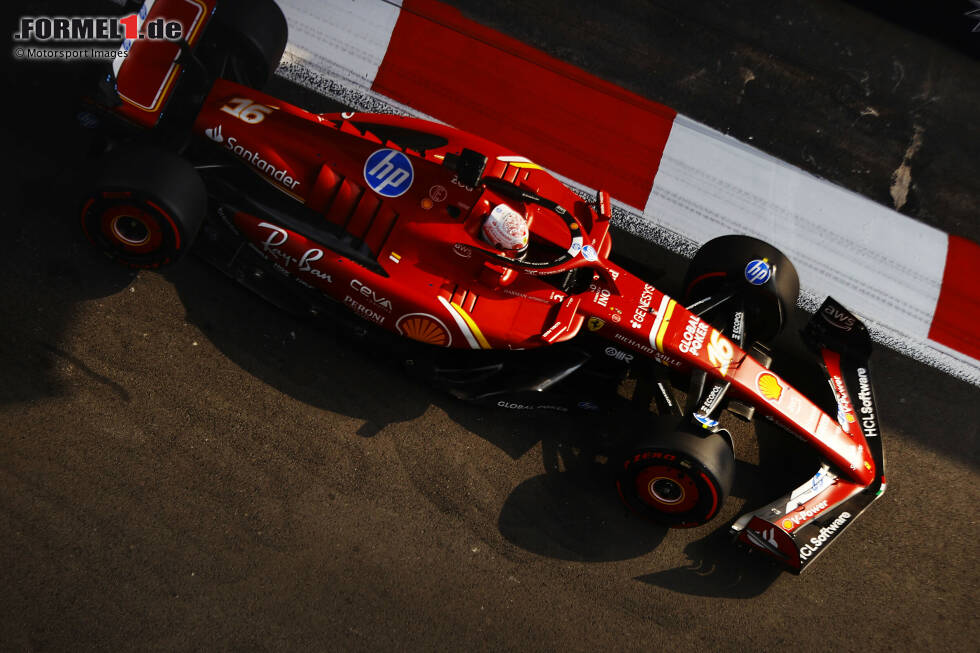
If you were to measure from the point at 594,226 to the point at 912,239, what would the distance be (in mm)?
3228

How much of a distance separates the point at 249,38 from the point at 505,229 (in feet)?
7.15

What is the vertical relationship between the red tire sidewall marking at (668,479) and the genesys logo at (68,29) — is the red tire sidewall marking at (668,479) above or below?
below

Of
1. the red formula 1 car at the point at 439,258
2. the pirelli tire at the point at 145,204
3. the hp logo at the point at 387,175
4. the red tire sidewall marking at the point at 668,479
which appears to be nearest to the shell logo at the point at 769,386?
the red formula 1 car at the point at 439,258

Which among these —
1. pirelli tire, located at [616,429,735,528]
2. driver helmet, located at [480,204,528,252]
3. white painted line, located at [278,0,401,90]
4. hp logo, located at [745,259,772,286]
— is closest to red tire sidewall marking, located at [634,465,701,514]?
pirelli tire, located at [616,429,735,528]

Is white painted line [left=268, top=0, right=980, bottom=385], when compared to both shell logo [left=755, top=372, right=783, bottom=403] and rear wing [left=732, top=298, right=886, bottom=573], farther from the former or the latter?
shell logo [left=755, top=372, right=783, bottom=403]

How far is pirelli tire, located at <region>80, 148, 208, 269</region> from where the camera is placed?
15.8ft

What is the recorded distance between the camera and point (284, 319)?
224 inches

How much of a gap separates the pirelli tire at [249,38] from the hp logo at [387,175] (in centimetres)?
118

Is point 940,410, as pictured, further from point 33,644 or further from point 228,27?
point 33,644

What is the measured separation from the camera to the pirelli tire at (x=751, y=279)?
5.67 m

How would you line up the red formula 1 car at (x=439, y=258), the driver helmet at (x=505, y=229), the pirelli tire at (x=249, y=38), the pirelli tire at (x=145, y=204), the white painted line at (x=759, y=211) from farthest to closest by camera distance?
the white painted line at (x=759, y=211) < the pirelli tire at (x=249, y=38) < the red formula 1 car at (x=439, y=258) < the driver helmet at (x=505, y=229) < the pirelli tire at (x=145, y=204)

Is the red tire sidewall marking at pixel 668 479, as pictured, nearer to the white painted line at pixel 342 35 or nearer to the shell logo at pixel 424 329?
the shell logo at pixel 424 329

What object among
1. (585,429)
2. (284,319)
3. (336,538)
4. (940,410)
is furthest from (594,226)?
(940,410)

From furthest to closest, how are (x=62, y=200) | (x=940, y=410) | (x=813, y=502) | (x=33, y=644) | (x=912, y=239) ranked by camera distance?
(x=912, y=239), (x=940, y=410), (x=62, y=200), (x=813, y=502), (x=33, y=644)
